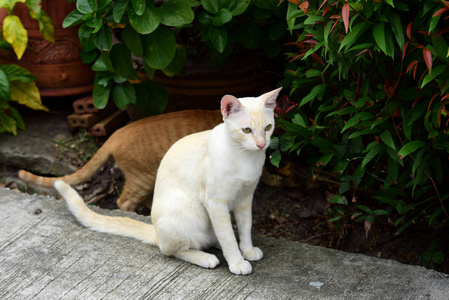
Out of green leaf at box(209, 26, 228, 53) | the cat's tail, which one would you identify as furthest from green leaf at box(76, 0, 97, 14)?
the cat's tail

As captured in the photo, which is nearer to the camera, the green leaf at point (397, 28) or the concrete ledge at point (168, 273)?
the green leaf at point (397, 28)

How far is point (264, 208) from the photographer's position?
386 cm

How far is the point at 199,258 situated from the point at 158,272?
0.22 metres

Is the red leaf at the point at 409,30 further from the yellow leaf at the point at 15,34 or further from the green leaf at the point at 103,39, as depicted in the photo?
the yellow leaf at the point at 15,34

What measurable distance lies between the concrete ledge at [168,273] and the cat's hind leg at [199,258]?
3 centimetres

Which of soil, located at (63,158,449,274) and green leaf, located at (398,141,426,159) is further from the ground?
green leaf, located at (398,141,426,159)

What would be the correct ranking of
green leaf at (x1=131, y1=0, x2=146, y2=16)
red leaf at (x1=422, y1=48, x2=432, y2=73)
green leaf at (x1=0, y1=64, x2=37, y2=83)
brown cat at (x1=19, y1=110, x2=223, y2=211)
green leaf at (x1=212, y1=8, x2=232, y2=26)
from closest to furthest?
red leaf at (x1=422, y1=48, x2=432, y2=73) < green leaf at (x1=131, y1=0, x2=146, y2=16) < green leaf at (x1=212, y1=8, x2=232, y2=26) < brown cat at (x1=19, y1=110, x2=223, y2=211) < green leaf at (x1=0, y1=64, x2=37, y2=83)

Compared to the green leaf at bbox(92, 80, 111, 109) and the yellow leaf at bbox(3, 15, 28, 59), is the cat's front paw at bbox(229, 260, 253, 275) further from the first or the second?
the yellow leaf at bbox(3, 15, 28, 59)

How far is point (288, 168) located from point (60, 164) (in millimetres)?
1787

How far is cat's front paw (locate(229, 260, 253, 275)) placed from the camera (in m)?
2.64

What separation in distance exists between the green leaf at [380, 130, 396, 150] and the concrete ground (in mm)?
625

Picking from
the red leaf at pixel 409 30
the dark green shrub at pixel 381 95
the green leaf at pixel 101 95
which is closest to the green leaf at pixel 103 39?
the green leaf at pixel 101 95

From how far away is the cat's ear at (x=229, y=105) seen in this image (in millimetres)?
2443

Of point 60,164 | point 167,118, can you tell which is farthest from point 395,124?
point 60,164
